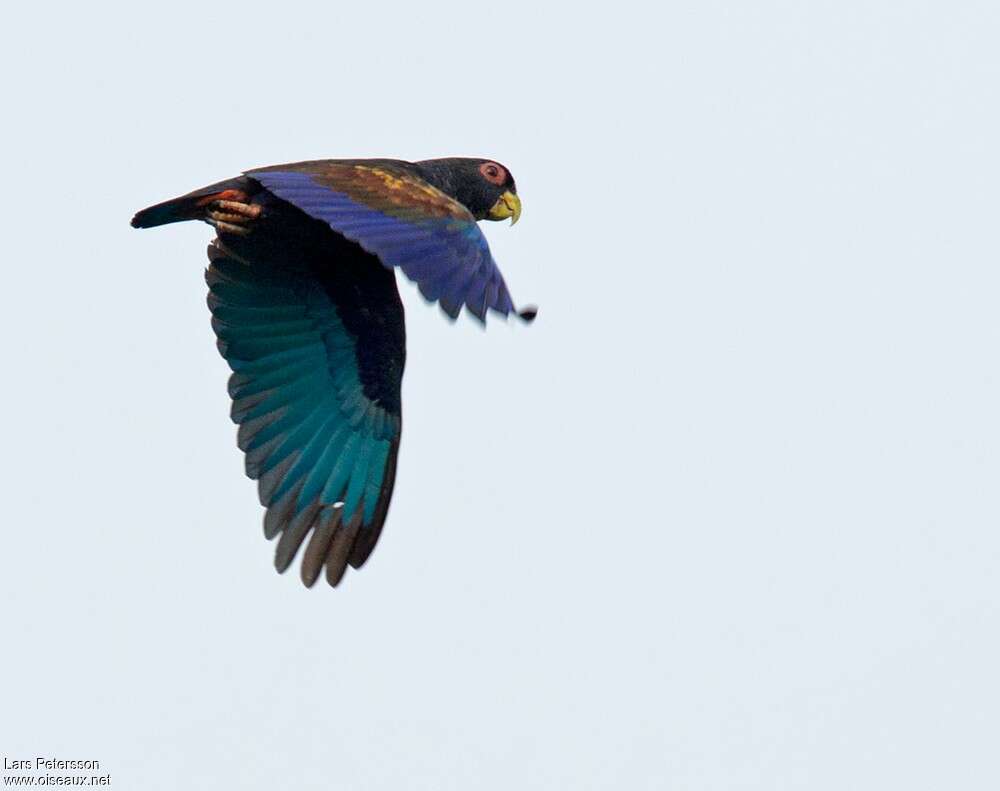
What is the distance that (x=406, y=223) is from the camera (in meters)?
11.3

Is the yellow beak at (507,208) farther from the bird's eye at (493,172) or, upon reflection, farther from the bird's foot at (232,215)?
the bird's foot at (232,215)

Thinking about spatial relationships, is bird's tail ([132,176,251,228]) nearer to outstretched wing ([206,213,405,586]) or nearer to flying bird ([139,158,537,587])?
flying bird ([139,158,537,587])

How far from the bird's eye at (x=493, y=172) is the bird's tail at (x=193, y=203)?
7.83 ft

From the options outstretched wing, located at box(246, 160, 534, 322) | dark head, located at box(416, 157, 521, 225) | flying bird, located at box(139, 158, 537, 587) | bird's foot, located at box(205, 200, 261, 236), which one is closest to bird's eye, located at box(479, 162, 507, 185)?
dark head, located at box(416, 157, 521, 225)

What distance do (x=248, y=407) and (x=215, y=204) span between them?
58.7 inches

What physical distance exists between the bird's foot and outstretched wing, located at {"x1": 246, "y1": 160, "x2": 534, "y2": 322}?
0.29 metres

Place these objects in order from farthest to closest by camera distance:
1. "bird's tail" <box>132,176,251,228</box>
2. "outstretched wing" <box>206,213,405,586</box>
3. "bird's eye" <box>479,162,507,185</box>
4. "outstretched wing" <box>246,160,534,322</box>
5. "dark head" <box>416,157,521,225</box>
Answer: "bird's eye" <box>479,162,507,185</box> → "dark head" <box>416,157,521,225</box> → "outstretched wing" <box>206,213,405,586</box> → "bird's tail" <box>132,176,251,228</box> → "outstretched wing" <box>246,160,534,322</box>

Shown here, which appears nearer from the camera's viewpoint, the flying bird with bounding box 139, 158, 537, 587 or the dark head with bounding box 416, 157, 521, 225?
the flying bird with bounding box 139, 158, 537, 587

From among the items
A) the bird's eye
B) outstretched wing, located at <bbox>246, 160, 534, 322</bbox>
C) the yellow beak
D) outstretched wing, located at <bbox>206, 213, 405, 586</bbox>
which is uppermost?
the bird's eye

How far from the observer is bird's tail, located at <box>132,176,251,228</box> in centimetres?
1210

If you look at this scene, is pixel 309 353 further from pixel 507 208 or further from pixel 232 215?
pixel 507 208

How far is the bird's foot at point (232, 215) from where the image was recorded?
481 inches

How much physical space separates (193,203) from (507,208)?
2974mm

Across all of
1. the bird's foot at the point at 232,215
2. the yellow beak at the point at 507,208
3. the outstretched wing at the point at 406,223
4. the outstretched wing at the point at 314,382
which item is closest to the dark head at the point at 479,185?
the yellow beak at the point at 507,208
